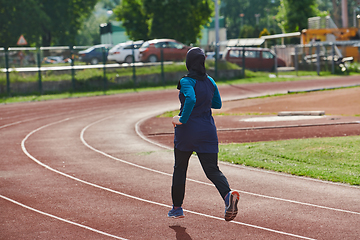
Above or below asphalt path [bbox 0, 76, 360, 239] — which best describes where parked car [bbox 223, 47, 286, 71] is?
above

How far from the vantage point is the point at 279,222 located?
5.59 metres

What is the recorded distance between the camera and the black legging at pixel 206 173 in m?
5.35

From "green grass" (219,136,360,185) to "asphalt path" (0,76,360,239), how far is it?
1.09ft

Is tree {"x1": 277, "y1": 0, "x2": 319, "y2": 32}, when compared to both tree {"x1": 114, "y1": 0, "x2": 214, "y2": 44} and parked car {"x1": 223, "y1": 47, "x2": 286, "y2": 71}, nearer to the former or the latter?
tree {"x1": 114, "y1": 0, "x2": 214, "y2": 44}

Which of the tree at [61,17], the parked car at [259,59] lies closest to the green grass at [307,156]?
the parked car at [259,59]

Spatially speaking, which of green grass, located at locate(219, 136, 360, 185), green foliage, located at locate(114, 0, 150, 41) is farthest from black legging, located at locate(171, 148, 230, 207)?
green foliage, located at locate(114, 0, 150, 41)

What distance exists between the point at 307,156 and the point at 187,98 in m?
4.79

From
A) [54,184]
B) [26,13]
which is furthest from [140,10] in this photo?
[54,184]

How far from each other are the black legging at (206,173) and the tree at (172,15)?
39.9 metres

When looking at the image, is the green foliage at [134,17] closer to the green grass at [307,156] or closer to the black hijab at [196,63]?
the green grass at [307,156]

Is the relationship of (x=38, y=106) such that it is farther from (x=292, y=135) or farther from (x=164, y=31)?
(x=164, y=31)

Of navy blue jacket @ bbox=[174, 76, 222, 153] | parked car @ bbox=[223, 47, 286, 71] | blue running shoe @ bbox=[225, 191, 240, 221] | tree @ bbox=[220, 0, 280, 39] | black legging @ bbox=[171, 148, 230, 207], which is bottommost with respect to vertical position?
blue running shoe @ bbox=[225, 191, 240, 221]

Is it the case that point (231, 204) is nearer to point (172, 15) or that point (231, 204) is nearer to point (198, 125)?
point (198, 125)

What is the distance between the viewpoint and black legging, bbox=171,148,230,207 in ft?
17.6
